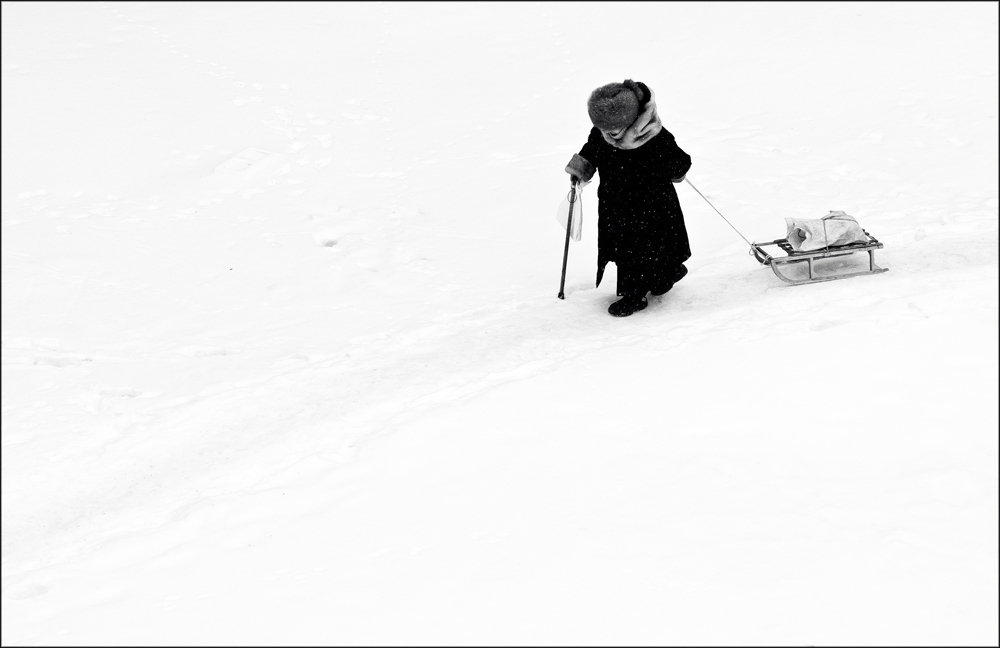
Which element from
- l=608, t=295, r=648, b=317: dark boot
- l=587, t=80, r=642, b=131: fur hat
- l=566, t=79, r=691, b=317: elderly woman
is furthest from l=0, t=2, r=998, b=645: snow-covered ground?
l=587, t=80, r=642, b=131: fur hat

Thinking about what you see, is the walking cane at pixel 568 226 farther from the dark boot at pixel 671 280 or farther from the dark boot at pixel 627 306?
the dark boot at pixel 671 280

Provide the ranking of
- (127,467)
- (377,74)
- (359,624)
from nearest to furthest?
(359,624), (127,467), (377,74)

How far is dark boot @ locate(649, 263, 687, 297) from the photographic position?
595 cm

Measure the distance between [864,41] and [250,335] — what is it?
732 centimetres

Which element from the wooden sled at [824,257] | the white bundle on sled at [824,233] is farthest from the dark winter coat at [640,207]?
the white bundle on sled at [824,233]

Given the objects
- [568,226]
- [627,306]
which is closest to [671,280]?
[627,306]

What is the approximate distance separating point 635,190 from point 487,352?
1278 mm

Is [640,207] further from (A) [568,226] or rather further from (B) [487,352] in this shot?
(B) [487,352]

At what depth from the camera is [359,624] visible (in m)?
3.44

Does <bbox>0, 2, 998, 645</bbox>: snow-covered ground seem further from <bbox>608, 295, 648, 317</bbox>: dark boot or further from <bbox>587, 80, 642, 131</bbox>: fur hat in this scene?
<bbox>587, 80, 642, 131</bbox>: fur hat

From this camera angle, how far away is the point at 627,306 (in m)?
5.94

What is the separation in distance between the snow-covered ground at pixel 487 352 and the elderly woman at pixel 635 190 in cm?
26

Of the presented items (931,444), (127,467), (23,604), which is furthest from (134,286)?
(931,444)

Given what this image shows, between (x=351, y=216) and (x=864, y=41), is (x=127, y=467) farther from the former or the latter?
(x=864, y=41)
